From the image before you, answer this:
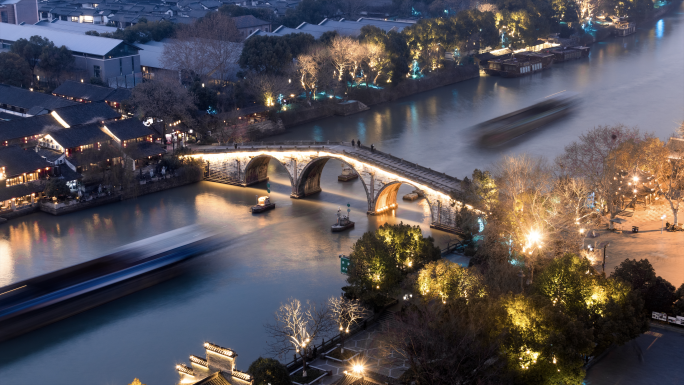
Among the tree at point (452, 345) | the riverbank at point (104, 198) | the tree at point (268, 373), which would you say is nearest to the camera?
the tree at point (452, 345)

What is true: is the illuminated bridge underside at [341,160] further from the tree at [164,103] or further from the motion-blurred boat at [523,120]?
the motion-blurred boat at [523,120]

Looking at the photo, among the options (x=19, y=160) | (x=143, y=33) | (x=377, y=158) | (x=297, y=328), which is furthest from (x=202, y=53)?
(x=297, y=328)

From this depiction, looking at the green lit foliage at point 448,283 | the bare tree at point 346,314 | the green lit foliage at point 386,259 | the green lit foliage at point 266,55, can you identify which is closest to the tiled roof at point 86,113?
the green lit foliage at point 266,55

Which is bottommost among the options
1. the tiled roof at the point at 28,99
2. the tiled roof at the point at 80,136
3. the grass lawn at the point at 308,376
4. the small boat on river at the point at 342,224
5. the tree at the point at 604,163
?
the grass lawn at the point at 308,376

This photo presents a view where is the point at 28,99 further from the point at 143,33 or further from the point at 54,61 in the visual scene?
the point at 143,33

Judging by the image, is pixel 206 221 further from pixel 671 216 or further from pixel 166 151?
pixel 671 216

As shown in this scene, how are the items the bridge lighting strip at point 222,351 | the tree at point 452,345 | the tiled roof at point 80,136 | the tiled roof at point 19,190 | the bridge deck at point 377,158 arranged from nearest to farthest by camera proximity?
1. the bridge lighting strip at point 222,351
2. the tree at point 452,345
3. the bridge deck at point 377,158
4. the tiled roof at point 19,190
5. the tiled roof at point 80,136
